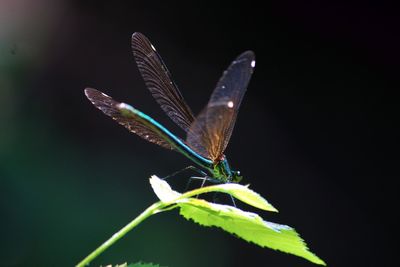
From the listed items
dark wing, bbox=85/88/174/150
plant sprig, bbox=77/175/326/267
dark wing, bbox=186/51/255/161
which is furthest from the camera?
dark wing, bbox=85/88/174/150

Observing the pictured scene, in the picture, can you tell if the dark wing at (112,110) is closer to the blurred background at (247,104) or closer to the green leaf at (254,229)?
the green leaf at (254,229)

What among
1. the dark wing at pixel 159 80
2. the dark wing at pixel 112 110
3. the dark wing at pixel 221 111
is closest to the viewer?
the dark wing at pixel 221 111

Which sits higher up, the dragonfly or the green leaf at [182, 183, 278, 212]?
the dragonfly

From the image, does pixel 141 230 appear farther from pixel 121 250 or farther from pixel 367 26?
pixel 367 26

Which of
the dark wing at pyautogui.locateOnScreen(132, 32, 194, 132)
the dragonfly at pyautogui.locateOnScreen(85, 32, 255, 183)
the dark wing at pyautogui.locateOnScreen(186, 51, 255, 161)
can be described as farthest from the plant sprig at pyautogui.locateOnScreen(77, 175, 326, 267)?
the dark wing at pyautogui.locateOnScreen(132, 32, 194, 132)

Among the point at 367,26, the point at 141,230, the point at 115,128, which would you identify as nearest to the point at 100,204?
the point at 141,230

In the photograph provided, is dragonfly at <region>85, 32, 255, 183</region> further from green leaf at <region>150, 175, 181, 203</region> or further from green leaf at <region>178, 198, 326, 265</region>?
green leaf at <region>178, 198, 326, 265</region>

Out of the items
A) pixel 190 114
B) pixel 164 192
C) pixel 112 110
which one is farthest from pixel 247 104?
pixel 164 192

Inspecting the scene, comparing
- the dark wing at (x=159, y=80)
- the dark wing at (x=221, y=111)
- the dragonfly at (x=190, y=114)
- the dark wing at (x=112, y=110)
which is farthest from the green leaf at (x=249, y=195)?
the dark wing at (x=159, y=80)
